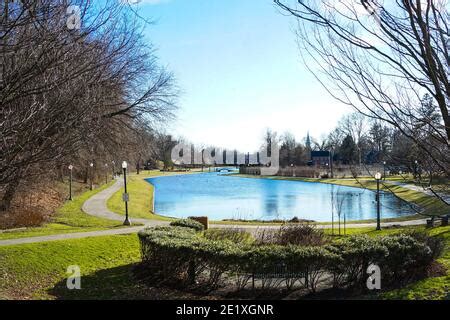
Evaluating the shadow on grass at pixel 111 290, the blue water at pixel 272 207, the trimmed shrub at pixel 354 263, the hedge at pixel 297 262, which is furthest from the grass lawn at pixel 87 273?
the blue water at pixel 272 207

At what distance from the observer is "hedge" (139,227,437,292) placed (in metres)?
8.77

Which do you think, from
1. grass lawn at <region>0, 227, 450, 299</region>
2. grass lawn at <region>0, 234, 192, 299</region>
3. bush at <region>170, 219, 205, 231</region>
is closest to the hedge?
grass lawn at <region>0, 227, 450, 299</region>

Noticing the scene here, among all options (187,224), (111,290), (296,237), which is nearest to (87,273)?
(111,290)

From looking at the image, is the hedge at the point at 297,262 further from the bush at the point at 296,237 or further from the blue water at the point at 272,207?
the blue water at the point at 272,207

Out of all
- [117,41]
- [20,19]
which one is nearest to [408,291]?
[117,41]

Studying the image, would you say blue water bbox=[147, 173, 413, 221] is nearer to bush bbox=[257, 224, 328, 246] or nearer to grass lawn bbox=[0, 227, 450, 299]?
bush bbox=[257, 224, 328, 246]

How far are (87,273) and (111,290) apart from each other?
1.94 m

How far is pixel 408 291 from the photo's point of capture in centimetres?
806

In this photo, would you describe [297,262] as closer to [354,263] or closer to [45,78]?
[354,263]

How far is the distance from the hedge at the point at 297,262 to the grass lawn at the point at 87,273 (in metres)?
0.56

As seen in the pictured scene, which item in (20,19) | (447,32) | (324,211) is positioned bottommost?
(324,211)

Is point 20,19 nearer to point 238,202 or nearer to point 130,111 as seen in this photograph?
point 130,111
